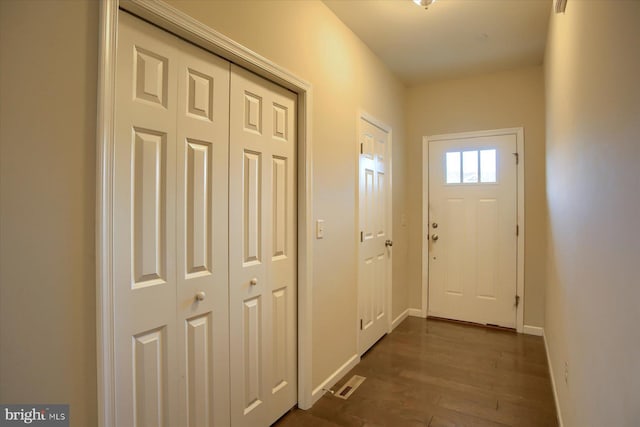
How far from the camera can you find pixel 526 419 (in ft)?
6.82

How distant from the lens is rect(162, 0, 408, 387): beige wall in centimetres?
191

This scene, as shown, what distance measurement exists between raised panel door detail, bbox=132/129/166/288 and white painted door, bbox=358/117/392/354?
1.79 metres

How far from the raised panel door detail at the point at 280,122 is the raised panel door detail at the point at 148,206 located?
2.45ft

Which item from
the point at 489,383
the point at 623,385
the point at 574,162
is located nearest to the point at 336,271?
the point at 489,383

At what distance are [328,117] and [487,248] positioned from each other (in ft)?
7.79

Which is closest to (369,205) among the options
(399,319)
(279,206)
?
(279,206)

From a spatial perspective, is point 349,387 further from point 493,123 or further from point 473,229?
point 493,123

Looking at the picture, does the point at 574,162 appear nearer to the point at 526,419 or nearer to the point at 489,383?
the point at 526,419

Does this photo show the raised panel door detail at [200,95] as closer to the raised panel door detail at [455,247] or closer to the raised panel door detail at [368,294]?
the raised panel door detail at [368,294]

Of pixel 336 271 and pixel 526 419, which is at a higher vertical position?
pixel 336 271

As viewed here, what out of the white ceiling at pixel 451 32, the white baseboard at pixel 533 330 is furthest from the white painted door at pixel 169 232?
the white baseboard at pixel 533 330

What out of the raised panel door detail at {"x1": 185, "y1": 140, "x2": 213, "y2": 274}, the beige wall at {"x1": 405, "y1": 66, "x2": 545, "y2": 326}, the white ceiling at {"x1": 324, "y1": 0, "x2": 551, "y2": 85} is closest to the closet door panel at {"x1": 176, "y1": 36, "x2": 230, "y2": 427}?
the raised panel door detail at {"x1": 185, "y1": 140, "x2": 213, "y2": 274}

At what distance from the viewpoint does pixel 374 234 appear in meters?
3.22

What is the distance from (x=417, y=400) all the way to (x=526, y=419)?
0.63 metres
